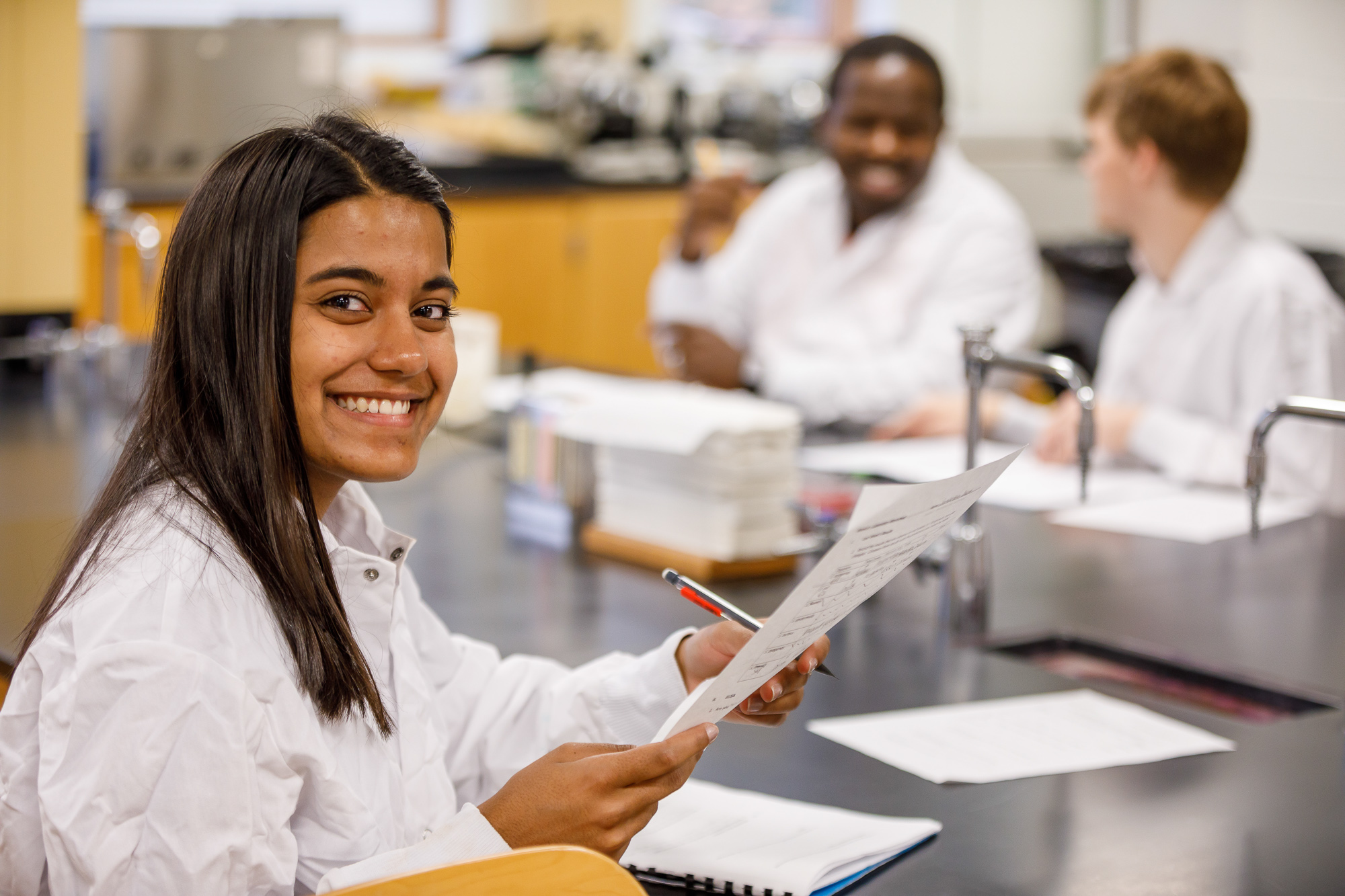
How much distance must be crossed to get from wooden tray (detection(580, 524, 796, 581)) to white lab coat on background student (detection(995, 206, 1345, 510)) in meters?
0.84

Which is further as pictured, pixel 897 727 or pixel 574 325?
pixel 574 325

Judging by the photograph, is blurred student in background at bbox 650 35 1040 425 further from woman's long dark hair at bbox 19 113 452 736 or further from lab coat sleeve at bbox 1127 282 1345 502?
woman's long dark hair at bbox 19 113 452 736

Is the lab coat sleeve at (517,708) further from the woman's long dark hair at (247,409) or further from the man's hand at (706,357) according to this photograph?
the man's hand at (706,357)

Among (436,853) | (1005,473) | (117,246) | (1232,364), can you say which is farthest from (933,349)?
(436,853)

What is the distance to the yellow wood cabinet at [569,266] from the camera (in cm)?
500

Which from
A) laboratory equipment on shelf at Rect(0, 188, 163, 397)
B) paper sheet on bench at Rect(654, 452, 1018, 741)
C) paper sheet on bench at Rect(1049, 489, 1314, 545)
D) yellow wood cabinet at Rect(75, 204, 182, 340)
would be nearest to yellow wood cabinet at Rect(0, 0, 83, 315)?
laboratory equipment on shelf at Rect(0, 188, 163, 397)

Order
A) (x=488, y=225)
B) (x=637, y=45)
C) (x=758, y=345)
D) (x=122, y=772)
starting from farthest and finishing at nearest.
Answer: (x=637, y=45) < (x=488, y=225) < (x=758, y=345) < (x=122, y=772)

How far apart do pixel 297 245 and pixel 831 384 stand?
85.0 inches

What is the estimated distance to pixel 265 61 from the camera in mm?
3807

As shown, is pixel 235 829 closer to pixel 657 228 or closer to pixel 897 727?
pixel 897 727

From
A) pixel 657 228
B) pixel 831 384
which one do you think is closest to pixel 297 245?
pixel 831 384

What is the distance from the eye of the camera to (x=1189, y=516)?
7.41ft

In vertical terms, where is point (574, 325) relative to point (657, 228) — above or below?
below

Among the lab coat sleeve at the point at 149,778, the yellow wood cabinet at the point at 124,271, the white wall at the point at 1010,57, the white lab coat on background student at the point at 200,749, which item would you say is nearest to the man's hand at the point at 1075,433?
the white lab coat on background student at the point at 200,749
